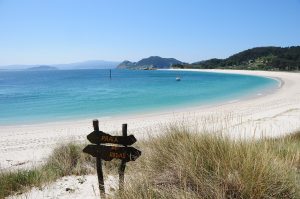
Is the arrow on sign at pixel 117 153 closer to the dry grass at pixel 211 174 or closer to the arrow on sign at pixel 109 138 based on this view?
the arrow on sign at pixel 109 138

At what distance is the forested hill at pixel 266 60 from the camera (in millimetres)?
103950

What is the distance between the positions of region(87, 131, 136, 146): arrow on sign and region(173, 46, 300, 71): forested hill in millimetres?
101192

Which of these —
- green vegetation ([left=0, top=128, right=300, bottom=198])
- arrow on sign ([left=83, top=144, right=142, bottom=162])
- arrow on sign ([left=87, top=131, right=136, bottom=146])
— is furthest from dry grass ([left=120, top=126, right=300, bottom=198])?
arrow on sign ([left=87, top=131, right=136, bottom=146])

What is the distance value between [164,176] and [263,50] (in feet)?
543

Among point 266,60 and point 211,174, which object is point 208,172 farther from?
point 266,60

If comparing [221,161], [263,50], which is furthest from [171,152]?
[263,50]

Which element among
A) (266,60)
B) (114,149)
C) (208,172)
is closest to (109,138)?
(114,149)

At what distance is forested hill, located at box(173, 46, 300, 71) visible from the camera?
103950 mm

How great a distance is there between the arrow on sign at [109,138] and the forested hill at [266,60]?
10119 centimetres

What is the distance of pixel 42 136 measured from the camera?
546 inches

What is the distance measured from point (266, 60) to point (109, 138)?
132 m

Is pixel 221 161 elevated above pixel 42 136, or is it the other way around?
pixel 221 161

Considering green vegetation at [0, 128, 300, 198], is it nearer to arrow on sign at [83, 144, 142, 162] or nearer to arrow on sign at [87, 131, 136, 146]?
arrow on sign at [83, 144, 142, 162]

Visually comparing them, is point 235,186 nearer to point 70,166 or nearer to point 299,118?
point 70,166
